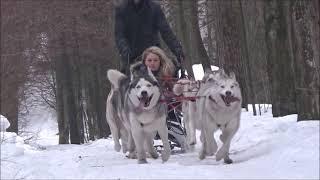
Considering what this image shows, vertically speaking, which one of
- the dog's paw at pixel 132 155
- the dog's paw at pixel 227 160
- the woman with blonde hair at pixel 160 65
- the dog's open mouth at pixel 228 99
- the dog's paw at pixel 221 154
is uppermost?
the woman with blonde hair at pixel 160 65

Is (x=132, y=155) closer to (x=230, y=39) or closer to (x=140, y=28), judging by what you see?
(x=140, y=28)

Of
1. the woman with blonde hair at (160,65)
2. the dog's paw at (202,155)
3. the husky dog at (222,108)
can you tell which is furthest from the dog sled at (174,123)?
the dog's paw at (202,155)

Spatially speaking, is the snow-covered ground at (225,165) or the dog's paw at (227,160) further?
the dog's paw at (227,160)

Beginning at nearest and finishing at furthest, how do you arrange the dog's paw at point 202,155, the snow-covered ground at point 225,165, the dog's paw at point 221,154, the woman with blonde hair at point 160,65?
the snow-covered ground at point 225,165 → the dog's paw at point 221,154 → the dog's paw at point 202,155 → the woman with blonde hair at point 160,65

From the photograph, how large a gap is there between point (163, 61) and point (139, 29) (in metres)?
0.78

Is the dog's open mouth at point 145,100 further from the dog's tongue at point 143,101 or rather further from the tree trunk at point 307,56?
the tree trunk at point 307,56

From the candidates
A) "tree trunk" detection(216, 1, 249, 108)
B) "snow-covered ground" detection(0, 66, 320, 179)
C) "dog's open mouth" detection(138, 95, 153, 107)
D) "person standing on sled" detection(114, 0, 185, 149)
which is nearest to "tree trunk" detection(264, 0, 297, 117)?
"tree trunk" detection(216, 1, 249, 108)

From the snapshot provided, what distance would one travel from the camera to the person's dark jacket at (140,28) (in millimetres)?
8977

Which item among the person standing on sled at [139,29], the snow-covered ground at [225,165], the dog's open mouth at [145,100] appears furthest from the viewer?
the person standing on sled at [139,29]

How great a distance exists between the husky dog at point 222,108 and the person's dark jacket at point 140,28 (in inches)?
65.0

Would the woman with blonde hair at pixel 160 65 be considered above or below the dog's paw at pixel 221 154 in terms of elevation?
above

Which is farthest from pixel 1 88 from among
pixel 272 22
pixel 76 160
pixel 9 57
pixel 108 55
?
pixel 108 55

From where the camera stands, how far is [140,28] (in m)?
9.16

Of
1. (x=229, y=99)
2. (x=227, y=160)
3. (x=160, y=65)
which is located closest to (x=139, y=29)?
(x=160, y=65)
